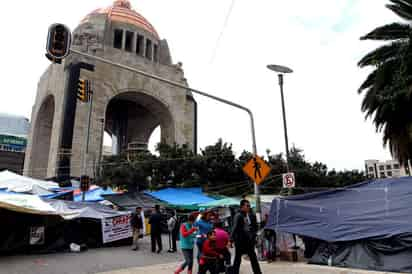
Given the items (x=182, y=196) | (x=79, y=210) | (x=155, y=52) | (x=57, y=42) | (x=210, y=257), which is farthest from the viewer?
(x=155, y=52)

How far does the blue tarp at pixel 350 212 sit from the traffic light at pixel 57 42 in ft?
26.2

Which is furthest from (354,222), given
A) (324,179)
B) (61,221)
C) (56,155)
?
(56,155)

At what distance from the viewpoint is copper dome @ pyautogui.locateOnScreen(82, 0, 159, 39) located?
4675cm

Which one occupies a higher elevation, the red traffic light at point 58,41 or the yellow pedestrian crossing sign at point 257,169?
the red traffic light at point 58,41

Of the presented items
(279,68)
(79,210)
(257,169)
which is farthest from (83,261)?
(279,68)

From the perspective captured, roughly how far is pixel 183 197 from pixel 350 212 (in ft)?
48.9

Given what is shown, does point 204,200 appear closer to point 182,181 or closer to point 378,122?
point 182,181

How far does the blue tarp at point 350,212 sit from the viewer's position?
8.98 meters

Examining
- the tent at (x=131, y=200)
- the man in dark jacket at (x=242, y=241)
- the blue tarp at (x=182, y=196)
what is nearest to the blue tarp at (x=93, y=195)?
the tent at (x=131, y=200)

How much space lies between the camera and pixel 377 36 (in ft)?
51.4

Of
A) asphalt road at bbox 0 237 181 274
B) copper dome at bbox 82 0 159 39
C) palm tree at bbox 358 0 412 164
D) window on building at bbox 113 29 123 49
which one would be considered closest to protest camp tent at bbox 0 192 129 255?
asphalt road at bbox 0 237 181 274

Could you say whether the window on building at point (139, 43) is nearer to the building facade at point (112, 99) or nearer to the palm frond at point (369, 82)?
the building facade at point (112, 99)

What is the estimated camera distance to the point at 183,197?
23.4 metres

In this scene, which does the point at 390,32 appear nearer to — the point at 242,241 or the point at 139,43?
the point at 242,241
